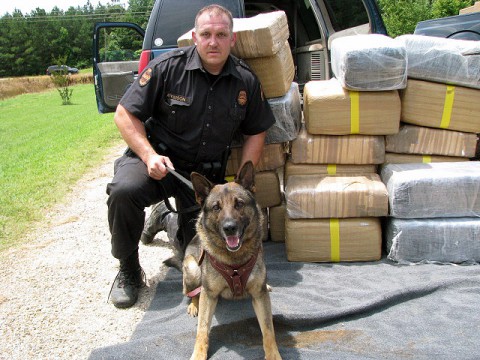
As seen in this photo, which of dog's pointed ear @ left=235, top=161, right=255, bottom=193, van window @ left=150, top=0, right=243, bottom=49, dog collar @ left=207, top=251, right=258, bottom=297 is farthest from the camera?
van window @ left=150, top=0, right=243, bottom=49

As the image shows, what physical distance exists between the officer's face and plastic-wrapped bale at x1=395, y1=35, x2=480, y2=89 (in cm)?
136

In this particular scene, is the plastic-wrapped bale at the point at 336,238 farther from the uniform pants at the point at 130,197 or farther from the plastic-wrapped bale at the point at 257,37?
the plastic-wrapped bale at the point at 257,37

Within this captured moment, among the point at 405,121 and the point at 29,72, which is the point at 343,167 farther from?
the point at 29,72

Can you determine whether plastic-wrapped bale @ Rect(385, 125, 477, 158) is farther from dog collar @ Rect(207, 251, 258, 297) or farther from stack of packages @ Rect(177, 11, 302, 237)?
dog collar @ Rect(207, 251, 258, 297)

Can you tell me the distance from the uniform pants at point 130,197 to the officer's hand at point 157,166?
17 centimetres

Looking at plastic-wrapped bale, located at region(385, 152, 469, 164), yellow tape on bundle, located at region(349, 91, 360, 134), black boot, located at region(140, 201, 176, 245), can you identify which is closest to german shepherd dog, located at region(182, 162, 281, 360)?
yellow tape on bundle, located at region(349, 91, 360, 134)

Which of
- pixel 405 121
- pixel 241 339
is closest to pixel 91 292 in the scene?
pixel 241 339

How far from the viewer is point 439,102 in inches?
132

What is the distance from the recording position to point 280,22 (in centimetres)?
360

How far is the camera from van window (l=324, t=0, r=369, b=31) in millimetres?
5398

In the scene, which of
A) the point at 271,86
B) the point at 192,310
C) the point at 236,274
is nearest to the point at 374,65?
the point at 271,86

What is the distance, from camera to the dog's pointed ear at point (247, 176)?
8.63 feet

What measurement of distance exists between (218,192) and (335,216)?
48.7 inches

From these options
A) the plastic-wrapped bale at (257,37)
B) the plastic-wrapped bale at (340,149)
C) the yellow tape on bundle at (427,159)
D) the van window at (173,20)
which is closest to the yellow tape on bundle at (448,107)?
the yellow tape on bundle at (427,159)
